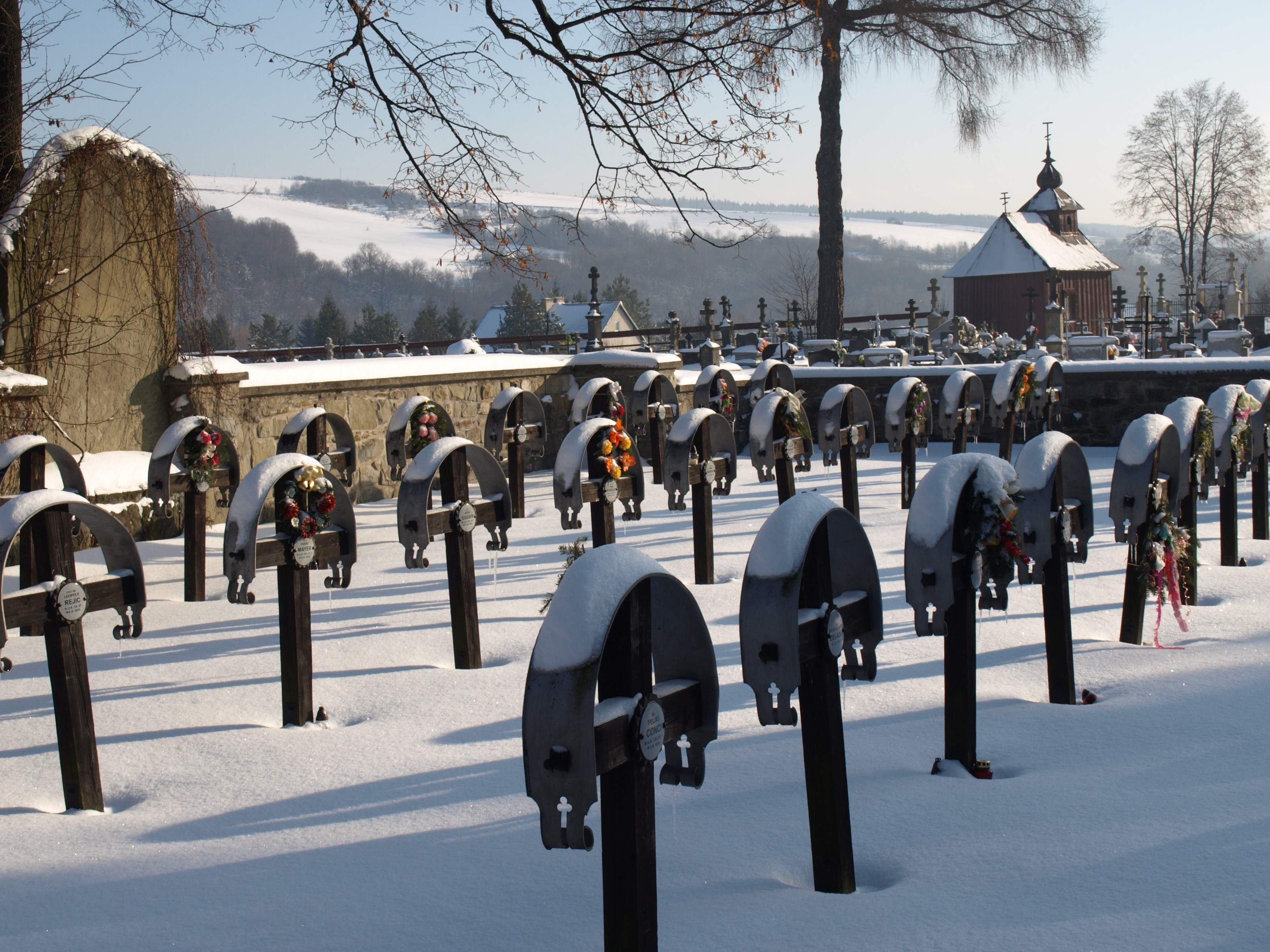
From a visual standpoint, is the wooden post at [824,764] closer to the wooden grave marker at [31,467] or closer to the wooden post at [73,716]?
the wooden post at [73,716]

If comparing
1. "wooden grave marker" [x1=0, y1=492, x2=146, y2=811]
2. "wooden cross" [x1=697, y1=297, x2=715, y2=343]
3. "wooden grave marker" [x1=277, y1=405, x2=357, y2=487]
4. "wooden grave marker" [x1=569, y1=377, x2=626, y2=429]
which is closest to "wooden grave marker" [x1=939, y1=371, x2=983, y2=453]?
"wooden grave marker" [x1=569, y1=377, x2=626, y2=429]

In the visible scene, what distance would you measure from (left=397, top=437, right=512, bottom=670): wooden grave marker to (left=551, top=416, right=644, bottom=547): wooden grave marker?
53 centimetres

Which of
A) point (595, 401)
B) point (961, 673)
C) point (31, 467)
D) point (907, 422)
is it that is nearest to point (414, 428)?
point (595, 401)

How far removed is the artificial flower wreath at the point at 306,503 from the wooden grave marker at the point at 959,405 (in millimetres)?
7312

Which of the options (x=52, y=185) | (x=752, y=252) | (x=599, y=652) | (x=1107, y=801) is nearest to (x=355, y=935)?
(x=599, y=652)

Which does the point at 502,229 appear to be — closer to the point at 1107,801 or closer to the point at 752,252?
the point at 1107,801

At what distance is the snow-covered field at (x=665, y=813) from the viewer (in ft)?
8.73

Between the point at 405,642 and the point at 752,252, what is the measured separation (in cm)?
11849

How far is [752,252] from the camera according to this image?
4739 inches

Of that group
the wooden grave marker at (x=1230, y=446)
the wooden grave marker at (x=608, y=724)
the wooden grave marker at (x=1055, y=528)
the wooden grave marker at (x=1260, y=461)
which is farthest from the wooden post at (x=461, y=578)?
the wooden grave marker at (x=1260, y=461)

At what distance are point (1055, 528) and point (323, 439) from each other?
5.79 metres

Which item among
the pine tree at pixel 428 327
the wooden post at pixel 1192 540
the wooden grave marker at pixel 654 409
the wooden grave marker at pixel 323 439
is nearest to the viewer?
the wooden post at pixel 1192 540

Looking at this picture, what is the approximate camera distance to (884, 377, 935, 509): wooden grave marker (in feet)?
31.8

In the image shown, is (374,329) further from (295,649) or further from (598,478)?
(295,649)
